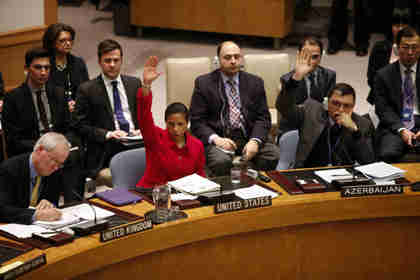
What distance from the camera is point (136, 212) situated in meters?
3.50

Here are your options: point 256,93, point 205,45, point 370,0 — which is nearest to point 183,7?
point 205,45

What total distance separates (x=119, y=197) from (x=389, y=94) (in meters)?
2.58

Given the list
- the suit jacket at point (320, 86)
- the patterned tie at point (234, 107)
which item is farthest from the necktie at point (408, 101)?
the patterned tie at point (234, 107)

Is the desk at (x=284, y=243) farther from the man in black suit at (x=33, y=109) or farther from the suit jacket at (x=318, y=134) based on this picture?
the man in black suit at (x=33, y=109)

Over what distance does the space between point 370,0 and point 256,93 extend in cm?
501

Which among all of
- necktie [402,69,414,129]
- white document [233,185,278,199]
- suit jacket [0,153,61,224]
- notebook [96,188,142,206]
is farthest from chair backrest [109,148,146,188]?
necktie [402,69,414,129]

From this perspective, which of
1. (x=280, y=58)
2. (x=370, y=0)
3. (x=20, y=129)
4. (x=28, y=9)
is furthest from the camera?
(x=370, y=0)

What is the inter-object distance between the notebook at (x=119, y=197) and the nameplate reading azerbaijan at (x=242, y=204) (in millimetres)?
444

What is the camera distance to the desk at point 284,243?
330 cm

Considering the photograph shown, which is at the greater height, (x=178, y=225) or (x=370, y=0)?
(x=370, y=0)

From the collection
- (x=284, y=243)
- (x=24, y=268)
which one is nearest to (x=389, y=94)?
(x=284, y=243)

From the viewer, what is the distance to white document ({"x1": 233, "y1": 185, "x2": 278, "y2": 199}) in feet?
12.2

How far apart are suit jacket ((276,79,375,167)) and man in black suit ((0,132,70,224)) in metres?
1.62

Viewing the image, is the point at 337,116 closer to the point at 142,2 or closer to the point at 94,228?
the point at 94,228
